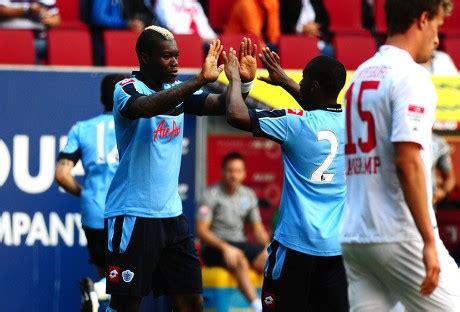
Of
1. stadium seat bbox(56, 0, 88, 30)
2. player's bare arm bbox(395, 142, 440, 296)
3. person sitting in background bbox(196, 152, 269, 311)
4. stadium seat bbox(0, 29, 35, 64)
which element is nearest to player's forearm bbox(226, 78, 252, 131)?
player's bare arm bbox(395, 142, 440, 296)

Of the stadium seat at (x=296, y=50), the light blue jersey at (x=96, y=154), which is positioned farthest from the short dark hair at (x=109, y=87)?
the stadium seat at (x=296, y=50)

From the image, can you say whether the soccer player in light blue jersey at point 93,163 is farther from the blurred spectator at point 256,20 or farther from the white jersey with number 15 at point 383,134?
the white jersey with number 15 at point 383,134

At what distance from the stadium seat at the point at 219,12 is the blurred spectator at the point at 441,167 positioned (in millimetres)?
2691

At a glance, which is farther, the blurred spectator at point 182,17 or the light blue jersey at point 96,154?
the blurred spectator at point 182,17

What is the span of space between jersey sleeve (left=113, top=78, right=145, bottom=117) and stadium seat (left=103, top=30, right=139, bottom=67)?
413cm

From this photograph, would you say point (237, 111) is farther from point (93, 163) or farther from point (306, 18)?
point (306, 18)

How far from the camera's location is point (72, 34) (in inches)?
434

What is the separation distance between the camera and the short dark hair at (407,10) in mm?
5070

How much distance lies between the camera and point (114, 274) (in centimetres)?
704

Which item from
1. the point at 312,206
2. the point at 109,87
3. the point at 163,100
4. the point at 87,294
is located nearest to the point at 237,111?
the point at 163,100

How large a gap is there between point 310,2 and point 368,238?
787 cm

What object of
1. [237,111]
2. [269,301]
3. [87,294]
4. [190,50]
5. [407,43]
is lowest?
[87,294]

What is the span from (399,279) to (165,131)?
220cm

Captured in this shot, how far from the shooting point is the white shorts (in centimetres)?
505
